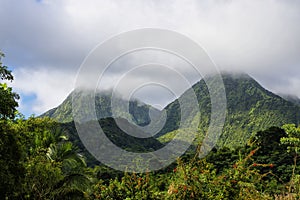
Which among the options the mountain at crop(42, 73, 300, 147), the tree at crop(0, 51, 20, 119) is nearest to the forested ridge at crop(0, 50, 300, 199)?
the tree at crop(0, 51, 20, 119)

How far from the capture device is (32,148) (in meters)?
12.8

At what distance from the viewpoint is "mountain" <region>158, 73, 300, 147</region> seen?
10791 centimetres

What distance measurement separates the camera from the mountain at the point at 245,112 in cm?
10791

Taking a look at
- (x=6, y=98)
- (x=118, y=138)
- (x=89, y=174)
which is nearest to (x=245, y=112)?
(x=118, y=138)

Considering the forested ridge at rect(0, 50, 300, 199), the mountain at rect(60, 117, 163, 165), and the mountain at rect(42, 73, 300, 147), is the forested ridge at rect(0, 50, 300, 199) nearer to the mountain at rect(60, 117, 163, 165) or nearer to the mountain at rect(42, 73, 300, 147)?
the mountain at rect(60, 117, 163, 165)

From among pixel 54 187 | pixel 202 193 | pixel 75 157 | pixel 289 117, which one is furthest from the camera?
pixel 289 117

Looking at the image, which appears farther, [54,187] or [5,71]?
[54,187]

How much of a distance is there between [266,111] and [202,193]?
12206 centimetres

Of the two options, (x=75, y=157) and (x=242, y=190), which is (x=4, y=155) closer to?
(x=242, y=190)

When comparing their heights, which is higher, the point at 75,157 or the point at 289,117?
the point at 289,117

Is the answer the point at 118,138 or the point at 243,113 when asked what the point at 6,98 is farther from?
the point at 243,113

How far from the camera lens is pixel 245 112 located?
134 meters

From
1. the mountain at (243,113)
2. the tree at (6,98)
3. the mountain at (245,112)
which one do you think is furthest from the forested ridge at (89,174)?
the mountain at (245,112)

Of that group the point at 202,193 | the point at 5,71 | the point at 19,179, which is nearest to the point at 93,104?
the point at 19,179
